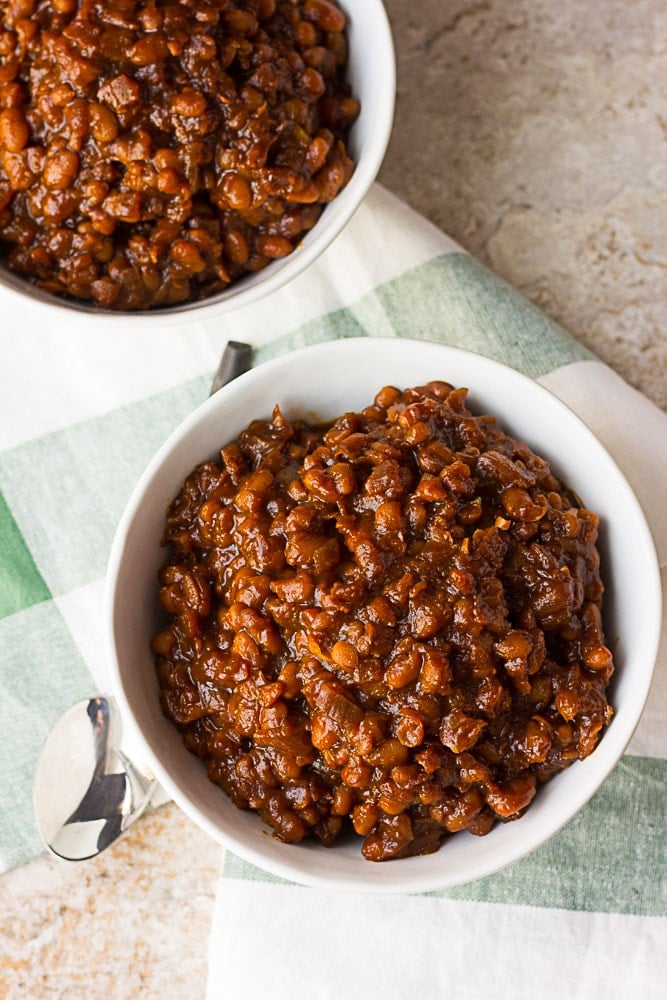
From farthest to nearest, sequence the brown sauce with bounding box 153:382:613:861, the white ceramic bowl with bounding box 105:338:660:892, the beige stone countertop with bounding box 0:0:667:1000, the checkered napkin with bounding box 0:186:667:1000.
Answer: the beige stone countertop with bounding box 0:0:667:1000 < the checkered napkin with bounding box 0:186:667:1000 < the white ceramic bowl with bounding box 105:338:660:892 < the brown sauce with bounding box 153:382:613:861

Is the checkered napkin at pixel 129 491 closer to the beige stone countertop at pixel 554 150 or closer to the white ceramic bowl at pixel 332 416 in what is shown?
the beige stone countertop at pixel 554 150

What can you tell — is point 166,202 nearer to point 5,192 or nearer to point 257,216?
point 257,216

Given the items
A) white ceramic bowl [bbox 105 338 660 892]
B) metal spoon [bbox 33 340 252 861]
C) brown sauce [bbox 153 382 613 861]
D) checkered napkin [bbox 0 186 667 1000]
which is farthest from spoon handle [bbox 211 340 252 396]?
metal spoon [bbox 33 340 252 861]

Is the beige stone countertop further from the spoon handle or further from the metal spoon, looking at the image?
the metal spoon

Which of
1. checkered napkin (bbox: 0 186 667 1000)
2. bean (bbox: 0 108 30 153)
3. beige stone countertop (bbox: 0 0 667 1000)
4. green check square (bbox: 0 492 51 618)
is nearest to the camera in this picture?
bean (bbox: 0 108 30 153)

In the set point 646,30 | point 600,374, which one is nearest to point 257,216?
point 600,374

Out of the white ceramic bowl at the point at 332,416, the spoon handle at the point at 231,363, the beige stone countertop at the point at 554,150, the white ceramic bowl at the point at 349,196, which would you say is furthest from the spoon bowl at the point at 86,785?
the beige stone countertop at the point at 554,150

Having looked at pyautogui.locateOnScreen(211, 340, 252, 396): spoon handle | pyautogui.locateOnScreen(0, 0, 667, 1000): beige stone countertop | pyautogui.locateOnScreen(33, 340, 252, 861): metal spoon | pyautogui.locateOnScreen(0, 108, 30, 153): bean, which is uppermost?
pyautogui.locateOnScreen(0, 108, 30, 153): bean

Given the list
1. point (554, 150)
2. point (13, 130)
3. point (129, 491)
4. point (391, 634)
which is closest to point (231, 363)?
point (129, 491)
